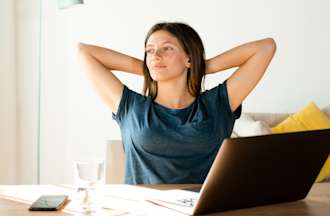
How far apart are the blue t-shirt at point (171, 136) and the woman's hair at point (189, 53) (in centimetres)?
6

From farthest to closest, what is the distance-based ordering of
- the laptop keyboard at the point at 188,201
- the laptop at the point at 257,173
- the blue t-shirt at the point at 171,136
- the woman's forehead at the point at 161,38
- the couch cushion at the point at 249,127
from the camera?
1. the couch cushion at the point at 249,127
2. the woman's forehead at the point at 161,38
3. the blue t-shirt at the point at 171,136
4. the laptop keyboard at the point at 188,201
5. the laptop at the point at 257,173

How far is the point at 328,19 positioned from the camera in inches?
141

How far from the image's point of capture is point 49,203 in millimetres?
1439

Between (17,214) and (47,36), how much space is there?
8.72 feet

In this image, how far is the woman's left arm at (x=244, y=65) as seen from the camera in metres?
2.13

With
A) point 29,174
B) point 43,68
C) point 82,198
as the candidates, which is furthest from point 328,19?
point 82,198

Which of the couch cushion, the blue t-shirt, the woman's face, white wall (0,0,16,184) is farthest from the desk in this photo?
white wall (0,0,16,184)

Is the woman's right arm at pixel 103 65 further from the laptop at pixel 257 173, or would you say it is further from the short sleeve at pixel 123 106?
the laptop at pixel 257 173

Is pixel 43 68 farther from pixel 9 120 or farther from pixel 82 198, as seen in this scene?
pixel 82 198

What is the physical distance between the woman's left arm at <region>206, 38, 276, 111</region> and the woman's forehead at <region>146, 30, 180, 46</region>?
0.22 metres

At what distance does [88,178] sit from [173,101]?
0.77 meters

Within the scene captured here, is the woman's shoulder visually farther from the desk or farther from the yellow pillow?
the yellow pillow

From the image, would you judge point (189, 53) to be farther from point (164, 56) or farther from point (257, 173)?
point (257, 173)

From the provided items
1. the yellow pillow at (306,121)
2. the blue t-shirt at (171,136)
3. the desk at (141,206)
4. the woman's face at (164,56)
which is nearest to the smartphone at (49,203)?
the desk at (141,206)
